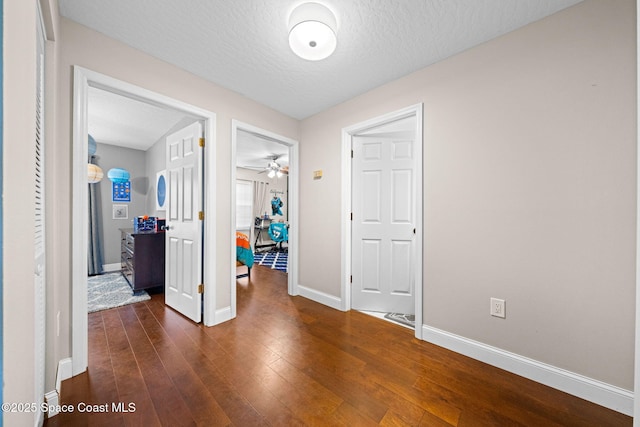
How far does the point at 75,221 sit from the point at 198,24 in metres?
1.59

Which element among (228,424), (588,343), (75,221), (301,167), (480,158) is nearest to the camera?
(228,424)

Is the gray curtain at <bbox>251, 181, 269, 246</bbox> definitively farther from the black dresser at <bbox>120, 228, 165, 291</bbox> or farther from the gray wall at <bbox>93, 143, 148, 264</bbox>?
the black dresser at <bbox>120, 228, 165, 291</bbox>

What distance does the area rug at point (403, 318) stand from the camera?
2.38 meters

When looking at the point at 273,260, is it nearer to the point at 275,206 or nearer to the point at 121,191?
the point at 275,206

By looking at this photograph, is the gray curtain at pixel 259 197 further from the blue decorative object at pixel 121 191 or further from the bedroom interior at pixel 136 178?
the blue decorative object at pixel 121 191

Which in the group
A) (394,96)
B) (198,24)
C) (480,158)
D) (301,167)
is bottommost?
(480,158)

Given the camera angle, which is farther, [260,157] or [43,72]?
[260,157]

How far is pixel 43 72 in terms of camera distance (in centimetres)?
124

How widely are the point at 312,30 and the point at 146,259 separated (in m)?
3.43

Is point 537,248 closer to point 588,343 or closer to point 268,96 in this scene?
point 588,343

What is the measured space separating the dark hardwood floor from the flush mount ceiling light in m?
2.23

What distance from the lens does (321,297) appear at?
2877 mm

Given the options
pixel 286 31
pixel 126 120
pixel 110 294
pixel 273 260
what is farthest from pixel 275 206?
pixel 286 31

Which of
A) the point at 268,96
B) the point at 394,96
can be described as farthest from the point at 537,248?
the point at 268,96
